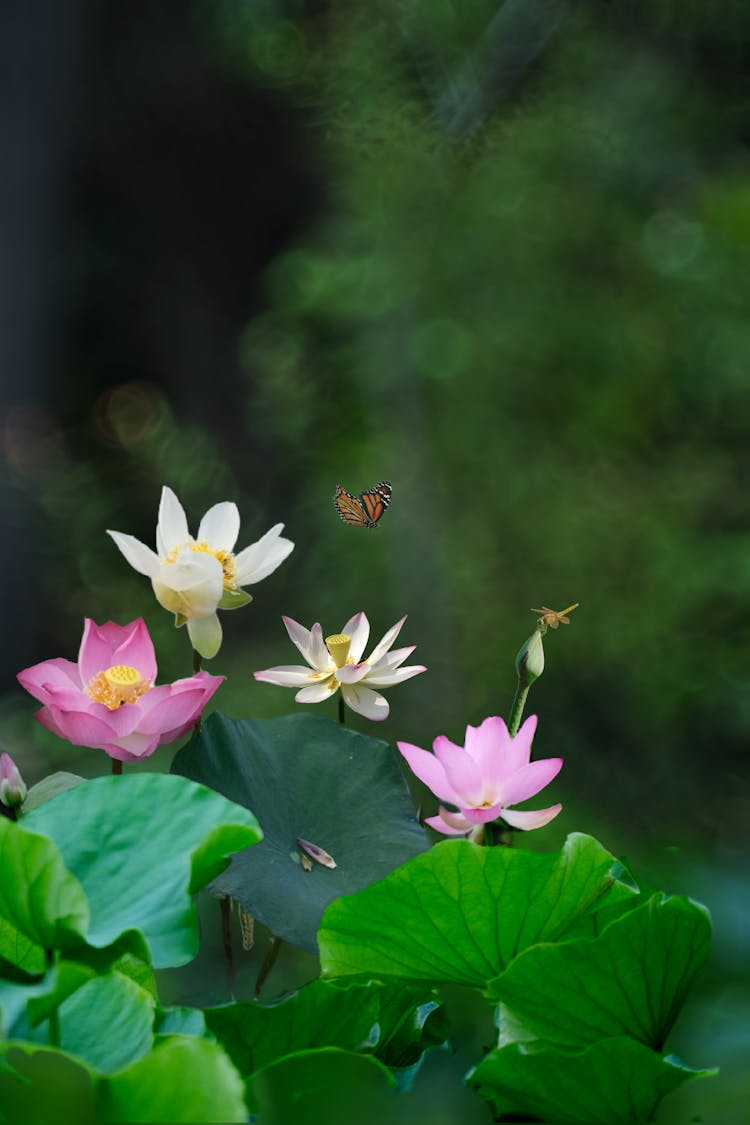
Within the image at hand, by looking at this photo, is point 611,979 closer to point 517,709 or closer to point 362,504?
point 517,709

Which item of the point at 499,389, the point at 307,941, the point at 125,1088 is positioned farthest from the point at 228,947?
the point at 499,389

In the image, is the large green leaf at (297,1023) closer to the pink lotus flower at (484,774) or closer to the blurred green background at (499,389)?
the pink lotus flower at (484,774)

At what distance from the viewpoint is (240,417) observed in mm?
3090

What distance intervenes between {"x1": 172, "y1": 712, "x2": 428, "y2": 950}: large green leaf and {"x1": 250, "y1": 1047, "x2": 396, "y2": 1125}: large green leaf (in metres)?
0.10

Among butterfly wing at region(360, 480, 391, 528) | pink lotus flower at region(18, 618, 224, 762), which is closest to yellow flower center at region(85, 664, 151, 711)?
pink lotus flower at region(18, 618, 224, 762)

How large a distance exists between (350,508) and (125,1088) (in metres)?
0.27

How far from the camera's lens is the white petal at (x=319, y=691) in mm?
350

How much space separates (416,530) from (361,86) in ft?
2.74

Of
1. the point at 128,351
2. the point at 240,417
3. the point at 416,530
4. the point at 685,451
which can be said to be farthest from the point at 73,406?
the point at 685,451

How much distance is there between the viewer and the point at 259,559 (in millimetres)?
392

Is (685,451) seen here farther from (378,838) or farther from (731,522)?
(378,838)

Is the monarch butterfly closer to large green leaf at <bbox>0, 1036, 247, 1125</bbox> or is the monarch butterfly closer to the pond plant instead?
the pond plant

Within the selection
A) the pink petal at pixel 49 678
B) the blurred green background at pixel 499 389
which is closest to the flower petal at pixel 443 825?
the pink petal at pixel 49 678

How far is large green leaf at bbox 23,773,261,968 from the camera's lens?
244 millimetres
